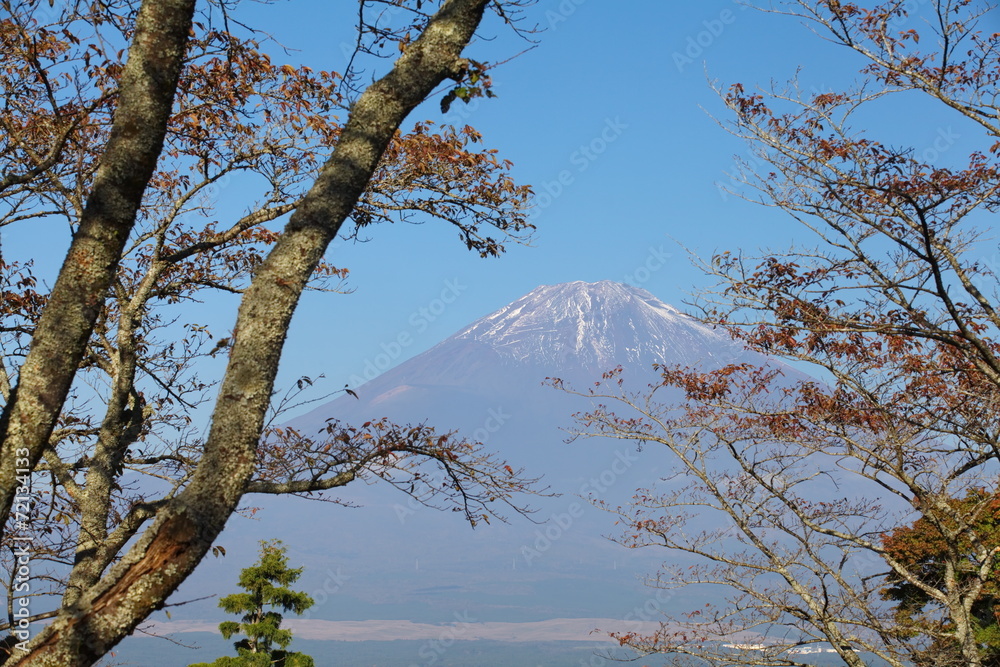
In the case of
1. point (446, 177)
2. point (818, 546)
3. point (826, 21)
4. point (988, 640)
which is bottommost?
point (988, 640)

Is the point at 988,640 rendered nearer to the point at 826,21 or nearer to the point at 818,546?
the point at 818,546

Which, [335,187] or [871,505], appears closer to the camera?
[335,187]

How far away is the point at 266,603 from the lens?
779 inches

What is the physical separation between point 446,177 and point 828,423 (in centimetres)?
533

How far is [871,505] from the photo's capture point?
36.8ft

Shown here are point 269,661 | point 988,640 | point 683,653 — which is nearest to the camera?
point 683,653

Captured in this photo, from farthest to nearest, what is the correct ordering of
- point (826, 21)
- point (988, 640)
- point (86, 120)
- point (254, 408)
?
point (988, 640) < point (826, 21) < point (86, 120) < point (254, 408)

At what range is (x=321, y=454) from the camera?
642 centimetres

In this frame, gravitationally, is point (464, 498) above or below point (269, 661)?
above

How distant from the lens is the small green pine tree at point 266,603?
1942cm

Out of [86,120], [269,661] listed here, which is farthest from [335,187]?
[269,661]

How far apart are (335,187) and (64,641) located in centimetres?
171

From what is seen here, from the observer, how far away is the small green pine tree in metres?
19.4

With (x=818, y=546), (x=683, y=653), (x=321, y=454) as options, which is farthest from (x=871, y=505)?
(x=321, y=454)
